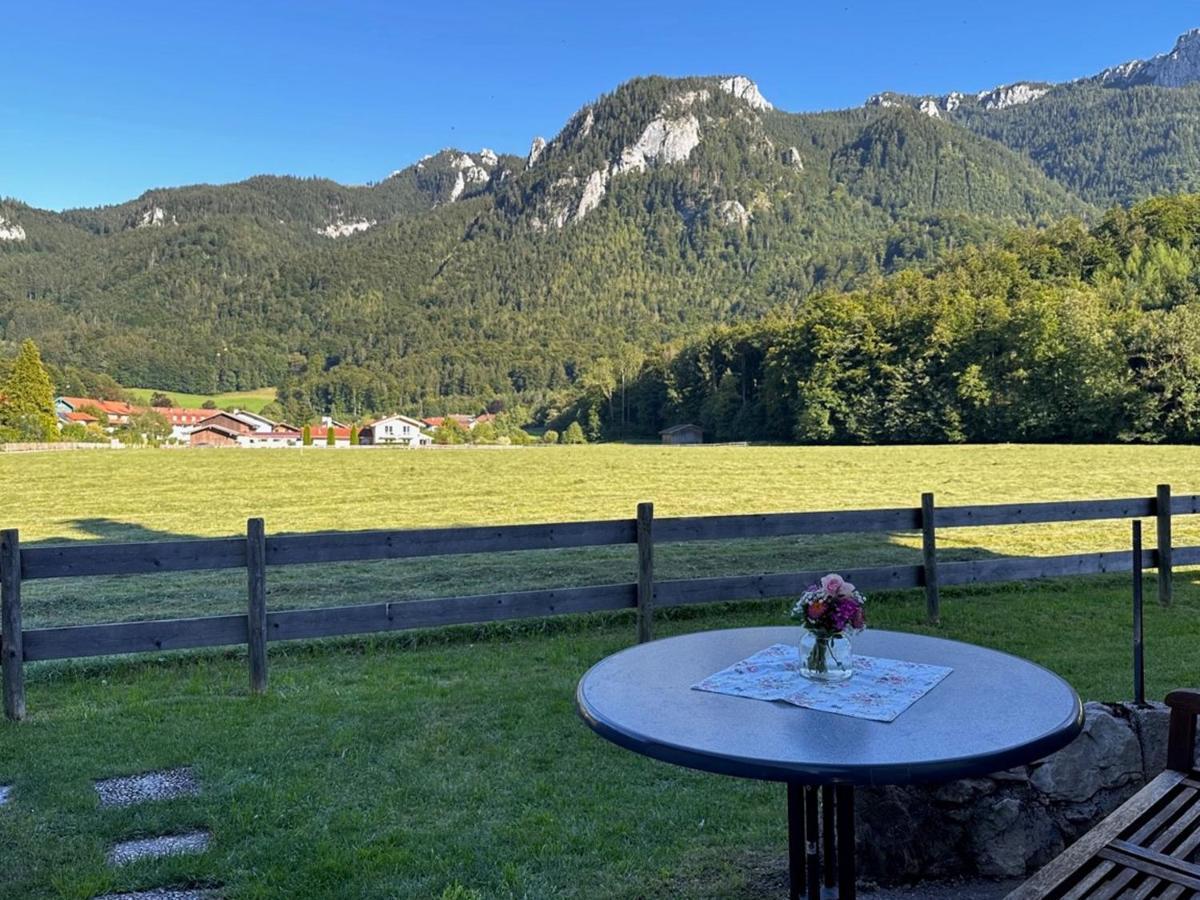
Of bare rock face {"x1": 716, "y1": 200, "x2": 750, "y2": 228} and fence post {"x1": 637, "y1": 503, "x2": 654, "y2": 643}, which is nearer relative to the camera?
fence post {"x1": 637, "y1": 503, "x2": 654, "y2": 643}

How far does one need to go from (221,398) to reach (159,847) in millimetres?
158459

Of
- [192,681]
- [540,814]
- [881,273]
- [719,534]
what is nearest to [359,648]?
[192,681]

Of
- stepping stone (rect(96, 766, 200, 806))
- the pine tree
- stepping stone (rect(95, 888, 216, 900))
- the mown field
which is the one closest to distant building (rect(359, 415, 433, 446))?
the pine tree

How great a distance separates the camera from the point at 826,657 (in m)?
2.90

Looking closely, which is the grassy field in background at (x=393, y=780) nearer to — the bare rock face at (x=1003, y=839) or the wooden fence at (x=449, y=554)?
the wooden fence at (x=449, y=554)

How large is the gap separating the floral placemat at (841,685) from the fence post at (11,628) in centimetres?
480

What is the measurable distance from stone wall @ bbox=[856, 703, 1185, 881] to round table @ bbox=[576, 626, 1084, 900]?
38 cm

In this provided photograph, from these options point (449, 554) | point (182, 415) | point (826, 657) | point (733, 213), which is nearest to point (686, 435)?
point (182, 415)

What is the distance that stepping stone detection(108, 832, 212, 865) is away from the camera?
3705mm

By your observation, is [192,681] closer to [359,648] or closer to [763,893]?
[359,648]

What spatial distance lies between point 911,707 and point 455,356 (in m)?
157

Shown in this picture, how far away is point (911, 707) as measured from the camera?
2.63 metres

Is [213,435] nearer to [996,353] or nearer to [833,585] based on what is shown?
[996,353]

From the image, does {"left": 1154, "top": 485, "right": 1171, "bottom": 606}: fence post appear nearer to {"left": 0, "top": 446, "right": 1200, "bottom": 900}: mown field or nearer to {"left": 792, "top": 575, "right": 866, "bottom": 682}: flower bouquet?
{"left": 0, "top": 446, "right": 1200, "bottom": 900}: mown field
